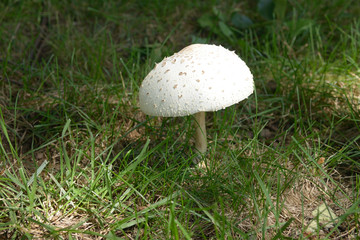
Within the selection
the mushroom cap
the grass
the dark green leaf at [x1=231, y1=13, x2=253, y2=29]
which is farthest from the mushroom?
the dark green leaf at [x1=231, y1=13, x2=253, y2=29]

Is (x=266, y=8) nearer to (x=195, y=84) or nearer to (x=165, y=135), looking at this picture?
(x=165, y=135)

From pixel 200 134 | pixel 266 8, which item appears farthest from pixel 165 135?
pixel 266 8

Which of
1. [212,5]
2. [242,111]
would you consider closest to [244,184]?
[242,111]

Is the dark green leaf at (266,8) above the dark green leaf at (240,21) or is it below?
above

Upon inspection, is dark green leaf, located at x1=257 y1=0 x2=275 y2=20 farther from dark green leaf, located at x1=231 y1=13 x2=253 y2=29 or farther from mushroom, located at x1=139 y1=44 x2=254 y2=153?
mushroom, located at x1=139 y1=44 x2=254 y2=153

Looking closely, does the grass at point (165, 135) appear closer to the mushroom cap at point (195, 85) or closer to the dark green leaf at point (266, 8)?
the dark green leaf at point (266, 8)

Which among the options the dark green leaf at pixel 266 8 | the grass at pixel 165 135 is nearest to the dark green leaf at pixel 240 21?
the grass at pixel 165 135
